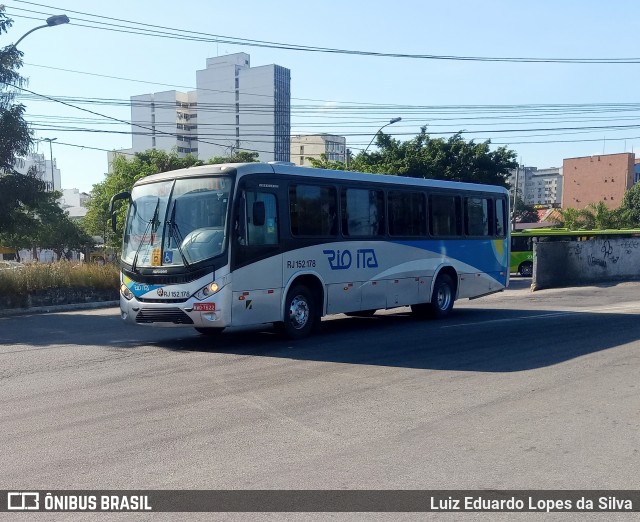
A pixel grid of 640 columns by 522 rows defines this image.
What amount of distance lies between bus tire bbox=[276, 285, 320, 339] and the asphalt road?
0.29 metres

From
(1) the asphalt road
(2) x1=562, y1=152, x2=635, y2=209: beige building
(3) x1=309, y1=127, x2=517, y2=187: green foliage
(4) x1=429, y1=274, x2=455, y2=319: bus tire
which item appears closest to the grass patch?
(1) the asphalt road

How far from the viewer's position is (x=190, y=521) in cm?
479

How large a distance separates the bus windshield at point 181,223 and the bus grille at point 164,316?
75 centimetres

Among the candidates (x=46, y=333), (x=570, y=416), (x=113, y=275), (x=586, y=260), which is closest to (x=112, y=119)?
(x=113, y=275)

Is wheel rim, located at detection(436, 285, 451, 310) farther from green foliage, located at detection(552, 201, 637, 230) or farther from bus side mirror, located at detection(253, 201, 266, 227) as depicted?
green foliage, located at detection(552, 201, 637, 230)

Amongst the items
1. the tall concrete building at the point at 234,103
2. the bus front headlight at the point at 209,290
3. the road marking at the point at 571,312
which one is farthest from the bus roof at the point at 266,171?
the tall concrete building at the point at 234,103

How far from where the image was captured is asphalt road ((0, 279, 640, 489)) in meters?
5.73

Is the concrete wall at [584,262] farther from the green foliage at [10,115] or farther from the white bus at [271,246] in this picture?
the green foliage at [10,115]

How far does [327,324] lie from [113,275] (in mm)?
11072

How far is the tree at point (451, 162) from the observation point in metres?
40.2

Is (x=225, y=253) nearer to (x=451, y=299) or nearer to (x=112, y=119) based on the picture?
(x=451, y=299)

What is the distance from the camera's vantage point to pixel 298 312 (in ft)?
42.2

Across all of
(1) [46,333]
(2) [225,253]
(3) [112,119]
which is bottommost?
(1) [46,333]

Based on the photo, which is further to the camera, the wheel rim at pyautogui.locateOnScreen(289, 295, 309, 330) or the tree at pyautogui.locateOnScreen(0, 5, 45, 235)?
the tree at pyautogui.locateOnScreen(0, 5, 45, 235)
